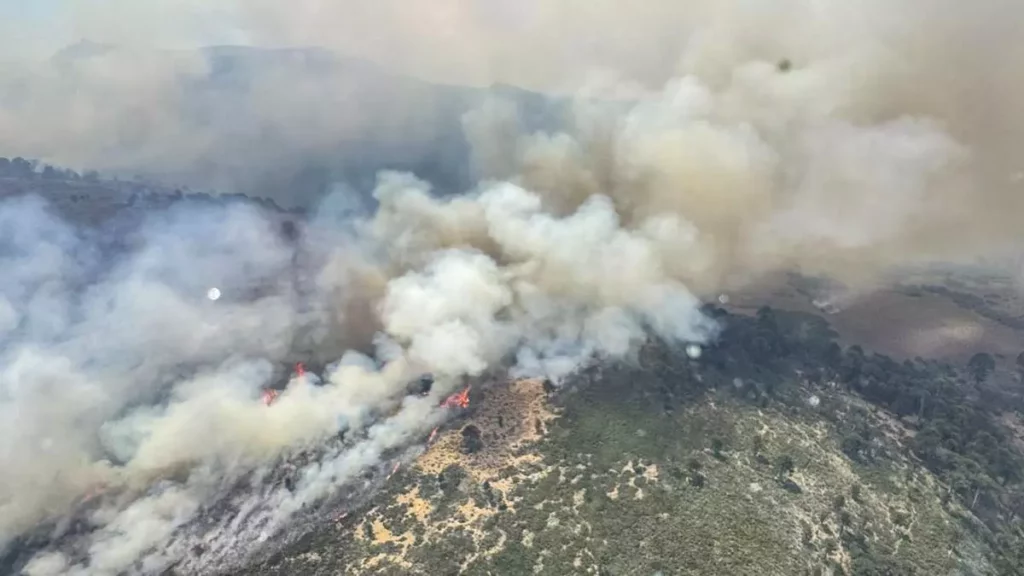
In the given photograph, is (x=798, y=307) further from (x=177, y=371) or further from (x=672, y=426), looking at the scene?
(x=177, y=371)

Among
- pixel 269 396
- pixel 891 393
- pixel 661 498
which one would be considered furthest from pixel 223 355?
pixel 891 393

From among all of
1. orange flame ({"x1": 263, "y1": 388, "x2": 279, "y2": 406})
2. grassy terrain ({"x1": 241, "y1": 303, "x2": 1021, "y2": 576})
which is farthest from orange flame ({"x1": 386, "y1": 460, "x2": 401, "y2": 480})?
orange flame ({"x1": 263, "y1": 388, "x2": 279, "y2": 406})

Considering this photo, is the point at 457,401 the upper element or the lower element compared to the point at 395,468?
upper

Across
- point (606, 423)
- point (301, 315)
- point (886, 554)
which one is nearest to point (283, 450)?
point (301, 315)

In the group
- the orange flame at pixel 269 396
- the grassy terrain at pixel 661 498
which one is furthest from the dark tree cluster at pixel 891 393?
the orange flame at pixel 269 396

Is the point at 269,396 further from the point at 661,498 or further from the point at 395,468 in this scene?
the point at 661,498
